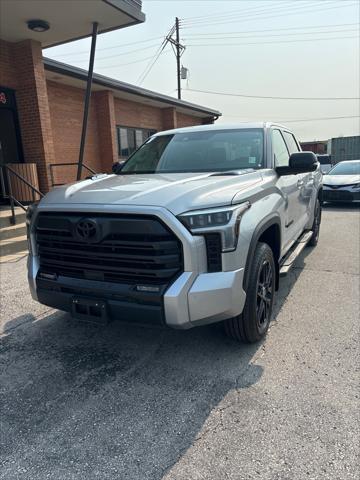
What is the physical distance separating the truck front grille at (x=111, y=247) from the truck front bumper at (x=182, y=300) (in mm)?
92

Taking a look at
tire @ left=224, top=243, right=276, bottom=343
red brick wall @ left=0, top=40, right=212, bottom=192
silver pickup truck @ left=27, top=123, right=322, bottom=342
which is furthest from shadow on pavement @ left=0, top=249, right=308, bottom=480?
red brick wall @ left=0, top=40, right=212, bottom=192

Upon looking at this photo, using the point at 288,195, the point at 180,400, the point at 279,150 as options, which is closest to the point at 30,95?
the point at 279,150

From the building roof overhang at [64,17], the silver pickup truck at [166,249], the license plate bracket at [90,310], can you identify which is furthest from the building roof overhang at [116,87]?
the license plate bracket at [90,310]

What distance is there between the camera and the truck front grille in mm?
2512

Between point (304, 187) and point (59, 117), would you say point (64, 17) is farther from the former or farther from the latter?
point (304, 187)

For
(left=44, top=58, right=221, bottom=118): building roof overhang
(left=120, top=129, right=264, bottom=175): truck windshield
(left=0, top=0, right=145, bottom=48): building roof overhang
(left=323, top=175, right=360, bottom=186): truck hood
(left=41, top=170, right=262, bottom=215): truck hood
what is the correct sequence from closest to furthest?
(left=41, top=170, right=262, bottom=215): truck hood
(left=120, top=129, right=264, bottom=175): truck windshield
(left=0, top=0, right=145, bottom=48): building roof overhang
(left=44, top=58, right=221, bottom=118): building roof overhang
(left=323, top=175, right=360, bottom=186): truck hood

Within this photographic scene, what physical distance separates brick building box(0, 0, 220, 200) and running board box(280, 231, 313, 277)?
5.28 meters

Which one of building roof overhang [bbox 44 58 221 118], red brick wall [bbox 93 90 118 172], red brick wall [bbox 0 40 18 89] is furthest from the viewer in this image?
red brick wall [bbox 93 90 118 172]

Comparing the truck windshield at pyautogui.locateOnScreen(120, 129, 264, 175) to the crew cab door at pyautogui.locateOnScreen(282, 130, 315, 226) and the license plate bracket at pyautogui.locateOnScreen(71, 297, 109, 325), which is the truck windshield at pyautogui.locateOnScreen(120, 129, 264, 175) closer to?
the crew cab door at pyautogui.locateOnScreen(282, 130, 315, 226)

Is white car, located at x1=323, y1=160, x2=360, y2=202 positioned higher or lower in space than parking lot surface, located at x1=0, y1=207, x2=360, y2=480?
higher

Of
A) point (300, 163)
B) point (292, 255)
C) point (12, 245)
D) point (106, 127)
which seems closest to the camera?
point (300, 163)

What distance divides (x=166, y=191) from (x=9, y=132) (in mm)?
7744

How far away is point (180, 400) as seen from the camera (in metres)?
2.56

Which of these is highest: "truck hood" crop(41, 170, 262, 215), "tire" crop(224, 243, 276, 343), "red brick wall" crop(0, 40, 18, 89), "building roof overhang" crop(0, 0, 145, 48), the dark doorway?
"building roof overhang" crop(0, 0, 145, 48)
